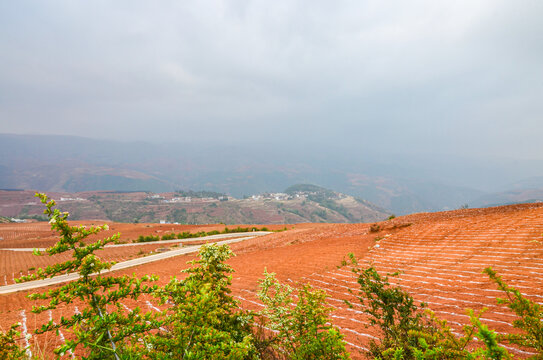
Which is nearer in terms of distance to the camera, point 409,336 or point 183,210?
point 409,336

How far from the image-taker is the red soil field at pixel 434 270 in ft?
18.5

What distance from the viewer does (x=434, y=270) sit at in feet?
28.0

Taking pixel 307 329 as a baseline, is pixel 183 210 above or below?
below

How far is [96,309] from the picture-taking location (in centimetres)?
225

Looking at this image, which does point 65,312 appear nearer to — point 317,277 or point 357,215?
point 317,277

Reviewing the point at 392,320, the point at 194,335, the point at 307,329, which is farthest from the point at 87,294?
the point at 392,320

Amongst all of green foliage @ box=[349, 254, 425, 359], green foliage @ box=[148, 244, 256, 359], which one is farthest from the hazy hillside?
green foliage @ box=[148, 244, 256, 359]

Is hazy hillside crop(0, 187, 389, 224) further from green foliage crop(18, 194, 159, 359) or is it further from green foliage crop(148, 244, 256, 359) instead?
green foliage crop(18, 194, 159, 359)

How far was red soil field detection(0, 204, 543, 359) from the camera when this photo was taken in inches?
221

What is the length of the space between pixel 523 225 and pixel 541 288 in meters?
6.91

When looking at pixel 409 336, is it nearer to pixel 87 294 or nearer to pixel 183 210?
pixel 87 294

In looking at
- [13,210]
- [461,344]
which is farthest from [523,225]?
[13,210]

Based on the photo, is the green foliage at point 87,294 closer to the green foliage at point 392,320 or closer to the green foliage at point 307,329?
the green foliage at point 307,329

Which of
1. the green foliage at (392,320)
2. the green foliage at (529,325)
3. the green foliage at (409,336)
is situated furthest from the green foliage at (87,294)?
the green foliage at (529,325)
